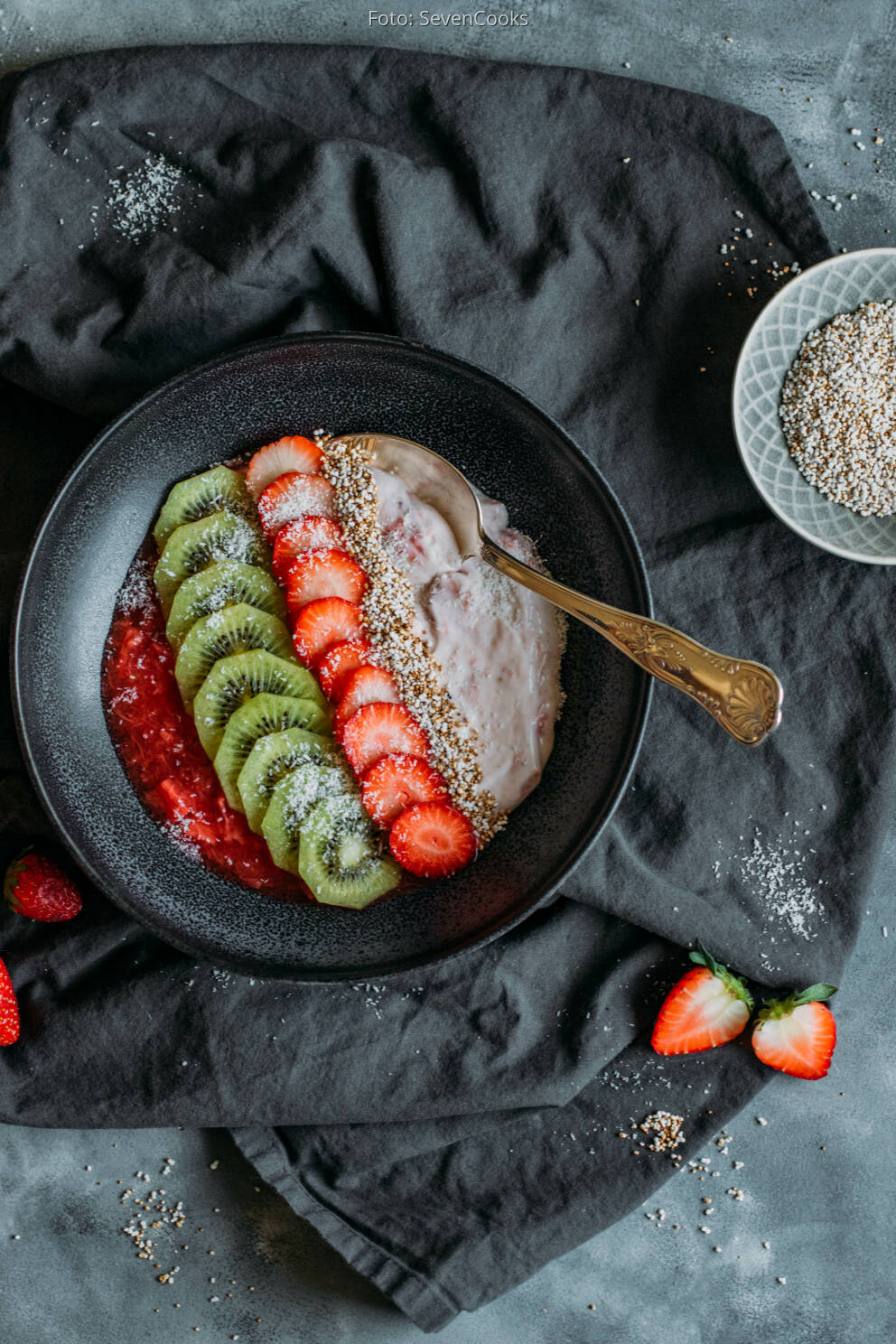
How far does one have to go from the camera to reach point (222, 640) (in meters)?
2.08

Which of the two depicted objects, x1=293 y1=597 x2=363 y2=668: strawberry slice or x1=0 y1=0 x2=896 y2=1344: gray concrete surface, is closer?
x1=293 y1=597 x2=363 y2=668: strawberry slice

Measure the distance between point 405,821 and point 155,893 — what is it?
0.55m

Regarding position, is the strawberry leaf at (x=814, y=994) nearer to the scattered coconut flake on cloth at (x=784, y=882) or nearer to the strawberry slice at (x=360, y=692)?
the scattered coconut flake on cloth at (x=784, y=882)

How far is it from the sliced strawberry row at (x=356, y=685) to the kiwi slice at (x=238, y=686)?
0.15ft

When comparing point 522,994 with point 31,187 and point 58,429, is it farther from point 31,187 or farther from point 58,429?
point 31,187

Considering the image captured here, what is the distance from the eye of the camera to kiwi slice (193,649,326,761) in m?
2.04

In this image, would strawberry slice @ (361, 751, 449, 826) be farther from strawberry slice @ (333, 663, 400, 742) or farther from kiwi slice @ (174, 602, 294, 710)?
kiwi slice @ (174, 602, 294, 710)

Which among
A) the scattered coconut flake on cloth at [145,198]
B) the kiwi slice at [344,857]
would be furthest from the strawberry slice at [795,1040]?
the scattered coconut flake on cloth at [145,198]

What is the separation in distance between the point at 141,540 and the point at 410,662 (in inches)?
25.8

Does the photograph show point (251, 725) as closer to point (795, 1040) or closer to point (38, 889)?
point (38, 889)

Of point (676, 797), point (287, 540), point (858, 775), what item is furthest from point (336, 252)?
point (858, 775)

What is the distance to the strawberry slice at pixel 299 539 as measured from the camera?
82.7 inches

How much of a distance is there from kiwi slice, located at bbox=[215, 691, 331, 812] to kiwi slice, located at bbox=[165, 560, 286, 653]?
22cm

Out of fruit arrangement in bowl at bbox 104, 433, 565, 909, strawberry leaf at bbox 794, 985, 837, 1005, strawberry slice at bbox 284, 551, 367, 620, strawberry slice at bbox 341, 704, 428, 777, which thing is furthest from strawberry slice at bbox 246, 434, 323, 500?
strawberry leaf at bbox 794, 985, 837, 1005
